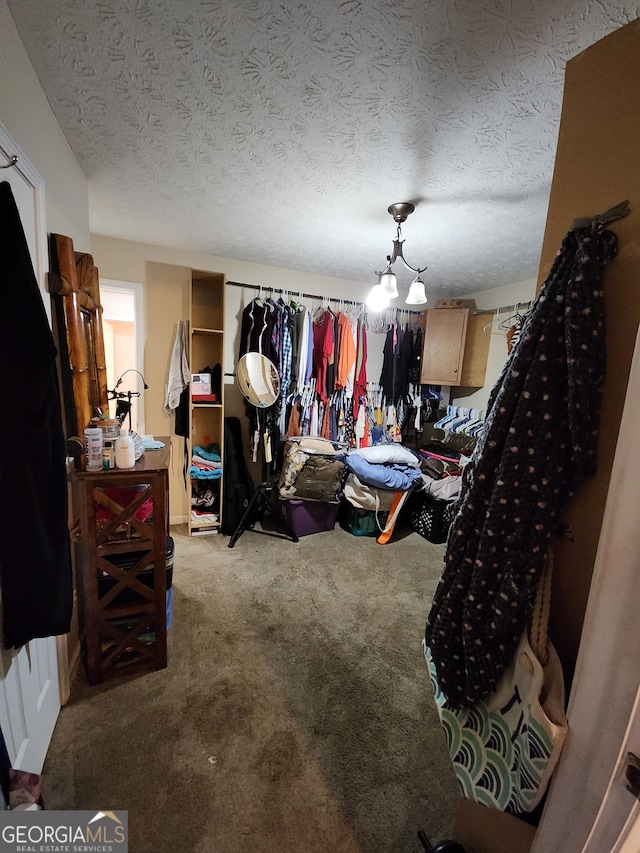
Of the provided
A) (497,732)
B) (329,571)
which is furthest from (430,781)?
(329,571)

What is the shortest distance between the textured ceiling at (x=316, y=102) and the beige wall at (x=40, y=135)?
6 cm

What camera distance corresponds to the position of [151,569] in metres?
1.61

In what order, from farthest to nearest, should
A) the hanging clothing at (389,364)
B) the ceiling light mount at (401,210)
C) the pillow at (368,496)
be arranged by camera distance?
the hanging clothing at (389,364) < the pillow at (368,496) < the ceiling light mount at (401,210)

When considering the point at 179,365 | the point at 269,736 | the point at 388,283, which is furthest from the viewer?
the point at 179,365

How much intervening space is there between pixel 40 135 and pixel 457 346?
330 centimetres

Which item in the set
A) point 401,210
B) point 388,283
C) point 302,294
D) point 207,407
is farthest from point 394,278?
point 207,407

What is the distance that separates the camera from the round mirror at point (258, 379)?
2885 millimetres

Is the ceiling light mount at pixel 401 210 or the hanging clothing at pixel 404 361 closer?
the ceiling light mount at pixel 401 210

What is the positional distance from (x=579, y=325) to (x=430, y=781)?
63.6 inches

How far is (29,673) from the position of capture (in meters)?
1.09

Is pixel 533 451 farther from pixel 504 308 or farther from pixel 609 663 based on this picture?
pixel 504 308

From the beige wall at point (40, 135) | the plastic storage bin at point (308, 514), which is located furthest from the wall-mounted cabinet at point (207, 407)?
the beige wall at point (40, 135)

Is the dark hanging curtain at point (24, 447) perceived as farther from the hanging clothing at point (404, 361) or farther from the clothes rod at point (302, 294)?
the hanging clothing at point (404, 361)

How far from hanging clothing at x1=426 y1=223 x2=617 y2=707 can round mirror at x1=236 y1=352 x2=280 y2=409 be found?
2340 millimetres
